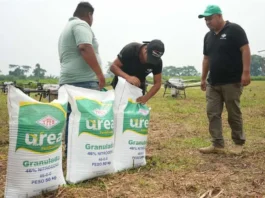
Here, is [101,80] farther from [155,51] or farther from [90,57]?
[155,51]

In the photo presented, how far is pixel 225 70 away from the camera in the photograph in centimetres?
343

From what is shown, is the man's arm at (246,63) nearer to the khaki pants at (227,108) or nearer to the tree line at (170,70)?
the khaki pants at (227,108)

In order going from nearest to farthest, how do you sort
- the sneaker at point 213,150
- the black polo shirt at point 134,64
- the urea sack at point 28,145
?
the urea sack at point 28,145 < the black polo shirt at point 134,64 < the sneaker at point 213,150

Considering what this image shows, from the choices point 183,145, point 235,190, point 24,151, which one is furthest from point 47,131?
point 183,145

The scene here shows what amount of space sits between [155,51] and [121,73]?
0.39m

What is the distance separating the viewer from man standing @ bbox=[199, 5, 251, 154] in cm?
336

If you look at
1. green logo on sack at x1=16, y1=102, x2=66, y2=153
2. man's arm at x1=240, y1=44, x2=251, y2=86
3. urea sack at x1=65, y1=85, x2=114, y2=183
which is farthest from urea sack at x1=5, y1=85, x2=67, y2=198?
man's arm at x1=240, y1=44, x2=251, y2=86

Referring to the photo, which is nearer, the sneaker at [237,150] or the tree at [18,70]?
the sneaker at [237,150]

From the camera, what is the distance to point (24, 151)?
6.55 ft

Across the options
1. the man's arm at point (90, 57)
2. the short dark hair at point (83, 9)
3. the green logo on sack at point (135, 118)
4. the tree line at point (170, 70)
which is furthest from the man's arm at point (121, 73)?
the tree line at point (170, 70)

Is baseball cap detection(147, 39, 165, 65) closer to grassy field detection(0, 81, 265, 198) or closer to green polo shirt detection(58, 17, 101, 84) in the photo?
green polo shirt detection(58, 17, 101, 84)

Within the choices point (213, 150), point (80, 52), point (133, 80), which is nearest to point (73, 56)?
point (80, 52)

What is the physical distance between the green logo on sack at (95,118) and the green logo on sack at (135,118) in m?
0.22

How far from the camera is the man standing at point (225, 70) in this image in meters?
3.36
